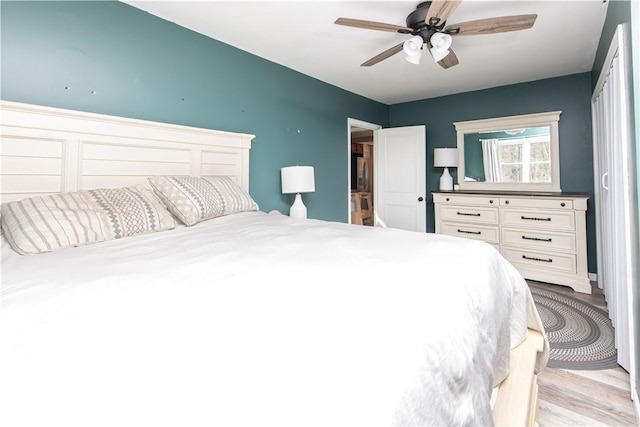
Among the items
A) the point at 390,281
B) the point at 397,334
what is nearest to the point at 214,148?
the point at 390,281

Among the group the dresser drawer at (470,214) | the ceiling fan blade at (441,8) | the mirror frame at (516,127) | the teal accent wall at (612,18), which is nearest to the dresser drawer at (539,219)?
the dresser drawer at (470,214)

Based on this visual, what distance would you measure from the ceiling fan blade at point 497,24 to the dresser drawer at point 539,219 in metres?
2.15

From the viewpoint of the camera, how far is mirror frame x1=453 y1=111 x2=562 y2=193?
373cm

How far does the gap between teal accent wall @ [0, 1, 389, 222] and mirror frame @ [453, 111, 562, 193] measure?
1737 mm

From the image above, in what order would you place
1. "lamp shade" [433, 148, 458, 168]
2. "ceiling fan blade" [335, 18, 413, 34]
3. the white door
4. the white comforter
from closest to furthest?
the white comforter < "ceiling fan blade" [335, 18, 413, 34] < "lamp shade" [433, 148, 458, 168] < the white door

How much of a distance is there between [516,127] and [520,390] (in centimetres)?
365

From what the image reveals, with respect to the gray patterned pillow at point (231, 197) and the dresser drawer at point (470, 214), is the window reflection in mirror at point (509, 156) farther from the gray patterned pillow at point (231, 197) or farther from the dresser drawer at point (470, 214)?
the gray patterned pillow at point (231, 197)

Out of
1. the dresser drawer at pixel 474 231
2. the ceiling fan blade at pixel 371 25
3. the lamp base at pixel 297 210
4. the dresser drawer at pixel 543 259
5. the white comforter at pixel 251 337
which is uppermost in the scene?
the ceiling fan blade at pixel 371 25

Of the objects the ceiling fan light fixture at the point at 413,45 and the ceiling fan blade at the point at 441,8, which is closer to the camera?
the ceiling fan blade at the point at 441,8

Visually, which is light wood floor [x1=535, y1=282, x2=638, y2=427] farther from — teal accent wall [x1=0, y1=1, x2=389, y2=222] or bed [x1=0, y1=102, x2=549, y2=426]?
teal accent wall [x1=0, y1=1, x2=389, y2=222]

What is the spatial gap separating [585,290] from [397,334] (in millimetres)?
3526

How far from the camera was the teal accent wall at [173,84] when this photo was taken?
178 centimetres

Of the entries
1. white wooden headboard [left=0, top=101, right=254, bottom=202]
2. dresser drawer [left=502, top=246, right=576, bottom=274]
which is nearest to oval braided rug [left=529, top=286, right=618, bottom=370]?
dresser drawer [left=502, top=246, right=576, bottom=274]

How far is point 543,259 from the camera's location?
3383mm
